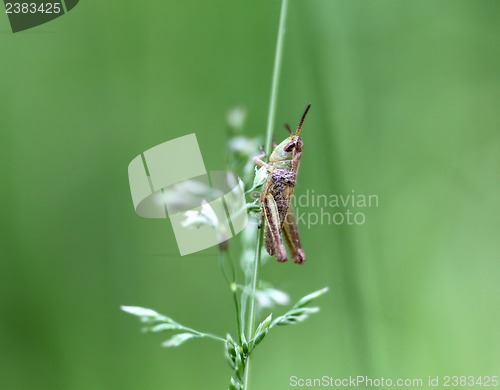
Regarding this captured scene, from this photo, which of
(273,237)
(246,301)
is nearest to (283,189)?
(273,237)

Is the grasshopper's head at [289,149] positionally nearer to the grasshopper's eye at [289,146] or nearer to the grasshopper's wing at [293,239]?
the grasshopper's eye at [289,146]

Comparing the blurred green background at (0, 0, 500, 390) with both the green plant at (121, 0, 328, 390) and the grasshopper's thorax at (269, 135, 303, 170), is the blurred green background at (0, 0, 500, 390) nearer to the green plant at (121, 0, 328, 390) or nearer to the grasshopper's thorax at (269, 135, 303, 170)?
the grasshopper's thorax at (269, 135, 303, 170)

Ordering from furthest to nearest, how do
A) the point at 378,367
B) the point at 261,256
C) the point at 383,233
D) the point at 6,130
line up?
the point at 6,130, the point at 383,233, the point at 378,367, the point at 261,256

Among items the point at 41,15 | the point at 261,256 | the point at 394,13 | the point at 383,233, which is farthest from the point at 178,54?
the point at 261,256

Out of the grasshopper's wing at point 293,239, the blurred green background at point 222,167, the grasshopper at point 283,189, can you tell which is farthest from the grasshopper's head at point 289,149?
the blurred green background at point 222,167

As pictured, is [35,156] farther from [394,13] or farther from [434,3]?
[434,3]

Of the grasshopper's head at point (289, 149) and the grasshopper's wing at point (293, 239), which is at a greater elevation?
the grasshopper's head at point (289, 149)
